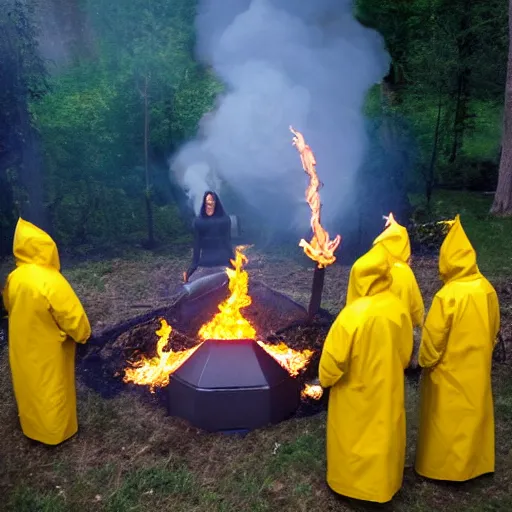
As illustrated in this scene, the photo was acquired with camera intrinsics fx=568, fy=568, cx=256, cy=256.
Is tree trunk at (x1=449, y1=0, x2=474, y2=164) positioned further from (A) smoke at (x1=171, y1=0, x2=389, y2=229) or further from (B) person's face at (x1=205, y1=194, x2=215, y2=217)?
(B) person's face at (x1=205, y1=194, x2=215, y2=217)

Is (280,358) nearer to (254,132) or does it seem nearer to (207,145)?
(254,132)

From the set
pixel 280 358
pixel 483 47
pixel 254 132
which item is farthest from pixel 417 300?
pixel 483 47

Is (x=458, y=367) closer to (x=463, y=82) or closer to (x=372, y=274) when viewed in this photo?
(x=372, y=274)

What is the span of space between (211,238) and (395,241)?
13.8 ft

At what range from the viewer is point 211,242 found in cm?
885

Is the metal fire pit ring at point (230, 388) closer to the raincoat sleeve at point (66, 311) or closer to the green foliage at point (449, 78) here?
the raincoat sleeve at point (66, 311)

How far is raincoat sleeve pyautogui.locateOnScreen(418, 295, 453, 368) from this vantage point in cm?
427

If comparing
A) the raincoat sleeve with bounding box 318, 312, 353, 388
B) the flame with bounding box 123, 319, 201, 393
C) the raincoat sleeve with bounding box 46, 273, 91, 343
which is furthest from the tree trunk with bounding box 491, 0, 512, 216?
the raincoat sleeve with bounding box 46, 273, 91, 343

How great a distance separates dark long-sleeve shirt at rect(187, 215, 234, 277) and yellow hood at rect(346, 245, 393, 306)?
15.8ft

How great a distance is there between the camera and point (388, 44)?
62.3 ft

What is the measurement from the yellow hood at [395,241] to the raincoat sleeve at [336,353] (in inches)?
32.0

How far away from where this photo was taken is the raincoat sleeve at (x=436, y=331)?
427 centimetres

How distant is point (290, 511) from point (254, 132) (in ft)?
30.5

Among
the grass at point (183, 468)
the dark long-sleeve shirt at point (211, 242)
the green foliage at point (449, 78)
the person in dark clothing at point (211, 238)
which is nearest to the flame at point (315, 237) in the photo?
the grass at point (183, 468)
